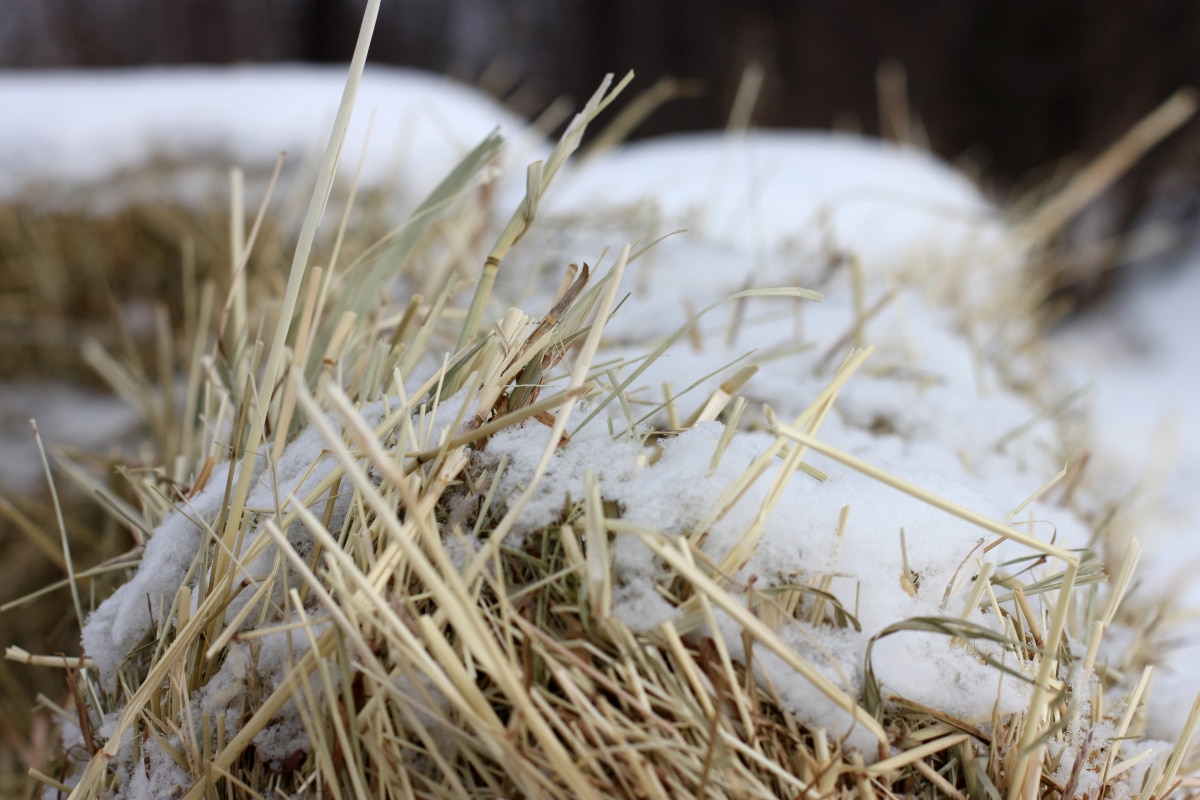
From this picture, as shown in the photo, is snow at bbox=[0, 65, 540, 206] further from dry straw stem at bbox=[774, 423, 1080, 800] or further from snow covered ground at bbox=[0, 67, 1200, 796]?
dry straw stem at bbox=[774, 423, 1080, 800]

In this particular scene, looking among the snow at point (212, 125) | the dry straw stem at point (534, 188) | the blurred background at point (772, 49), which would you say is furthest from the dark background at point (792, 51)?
the dry straw stem at point (534, 188)

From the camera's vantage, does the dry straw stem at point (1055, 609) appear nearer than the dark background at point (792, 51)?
Yes

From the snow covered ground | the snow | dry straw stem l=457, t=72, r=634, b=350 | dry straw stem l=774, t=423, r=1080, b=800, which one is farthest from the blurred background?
dry straw stem l=774, t=423, r=1080, b=800

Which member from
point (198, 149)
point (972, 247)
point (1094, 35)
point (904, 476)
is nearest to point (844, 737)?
point (904, 476)

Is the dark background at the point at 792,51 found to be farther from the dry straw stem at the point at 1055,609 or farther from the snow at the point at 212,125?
the dry straw stem at the point at 1055,609

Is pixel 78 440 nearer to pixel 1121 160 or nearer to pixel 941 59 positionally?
pixel 1121 160

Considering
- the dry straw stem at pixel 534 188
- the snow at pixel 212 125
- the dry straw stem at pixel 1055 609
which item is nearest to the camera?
the dry straw stem at pixel 1055 609

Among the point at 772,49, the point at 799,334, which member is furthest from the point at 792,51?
the point at 799,334
